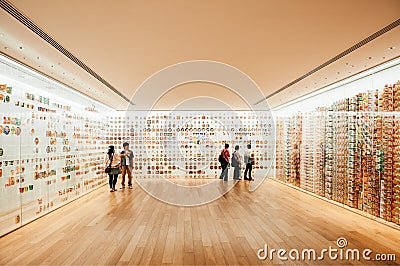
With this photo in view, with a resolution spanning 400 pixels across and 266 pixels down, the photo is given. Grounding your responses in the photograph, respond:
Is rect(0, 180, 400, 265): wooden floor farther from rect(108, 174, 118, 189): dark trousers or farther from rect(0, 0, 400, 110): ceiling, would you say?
rect(0, 0, 400, 110): ceiling

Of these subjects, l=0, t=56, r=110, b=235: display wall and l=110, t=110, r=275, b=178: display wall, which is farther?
l=110, t=110, r=275, b=178: display wall

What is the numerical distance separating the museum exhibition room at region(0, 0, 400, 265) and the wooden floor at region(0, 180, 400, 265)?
0.16 ft

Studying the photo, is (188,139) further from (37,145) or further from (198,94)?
(37,145)

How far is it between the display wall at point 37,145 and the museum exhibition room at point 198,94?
0.16 ft

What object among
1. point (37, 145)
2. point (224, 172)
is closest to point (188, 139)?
point (224, 172)

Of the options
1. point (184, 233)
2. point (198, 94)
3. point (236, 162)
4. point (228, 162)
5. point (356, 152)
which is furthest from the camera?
point (236, 162)

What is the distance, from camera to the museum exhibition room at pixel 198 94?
18.1 ft

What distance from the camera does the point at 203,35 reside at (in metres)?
6.36

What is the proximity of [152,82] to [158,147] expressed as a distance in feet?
26.0

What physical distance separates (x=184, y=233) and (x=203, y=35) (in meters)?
3.74

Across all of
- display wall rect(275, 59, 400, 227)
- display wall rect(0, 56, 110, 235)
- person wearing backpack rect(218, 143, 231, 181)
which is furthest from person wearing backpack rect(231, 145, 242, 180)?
display wall rect(0, 56, 110, 235)

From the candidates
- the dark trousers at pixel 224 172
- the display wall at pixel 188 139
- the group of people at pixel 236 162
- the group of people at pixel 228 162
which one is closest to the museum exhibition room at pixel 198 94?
the group of people at pixel 228 162

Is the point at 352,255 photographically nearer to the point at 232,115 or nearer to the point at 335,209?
the point at 335,209

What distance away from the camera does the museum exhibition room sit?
18.1ft
